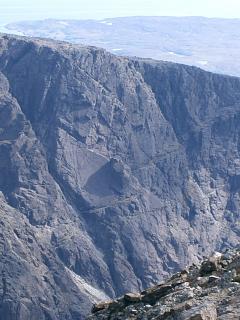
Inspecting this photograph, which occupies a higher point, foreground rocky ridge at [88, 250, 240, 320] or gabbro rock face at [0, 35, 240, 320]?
foreground rocky ridge at [88, 250, 240, 320]

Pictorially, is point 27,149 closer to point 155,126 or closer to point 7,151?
point 7,151

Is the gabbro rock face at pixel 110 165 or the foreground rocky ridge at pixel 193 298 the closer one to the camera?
the foreground rocky ridge at pixel 193 298

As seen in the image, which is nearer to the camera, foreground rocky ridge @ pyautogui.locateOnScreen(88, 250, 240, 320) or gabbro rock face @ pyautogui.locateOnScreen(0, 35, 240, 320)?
foreground rocky ridge @ pyautogui.locateOnScreen(88, 250, 240, 320)

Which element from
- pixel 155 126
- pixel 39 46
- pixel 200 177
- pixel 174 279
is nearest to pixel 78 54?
pixel 39 46

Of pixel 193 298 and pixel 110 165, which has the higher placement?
pixel 193 298

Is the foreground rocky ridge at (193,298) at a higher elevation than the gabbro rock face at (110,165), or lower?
higher
